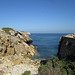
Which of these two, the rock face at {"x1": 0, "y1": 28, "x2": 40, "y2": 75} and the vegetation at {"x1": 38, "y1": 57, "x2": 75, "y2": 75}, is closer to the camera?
the vegetation at {"x1": 38, "y1": 57, "x2": 75, "y2": 75}

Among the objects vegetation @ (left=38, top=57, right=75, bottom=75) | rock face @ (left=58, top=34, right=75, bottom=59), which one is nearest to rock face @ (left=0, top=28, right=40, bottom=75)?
vegetation @ (left=38, top=57, right=75, bottom=75)

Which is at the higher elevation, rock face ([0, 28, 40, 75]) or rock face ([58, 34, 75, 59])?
rock face ([58, 34, 75, 59])

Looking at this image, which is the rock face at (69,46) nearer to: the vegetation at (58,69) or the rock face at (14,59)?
the vegetation at (58,69)

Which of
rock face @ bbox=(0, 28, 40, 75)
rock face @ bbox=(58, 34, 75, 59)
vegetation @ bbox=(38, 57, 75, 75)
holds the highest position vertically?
rock face @ bbox=(58, 34, 75, 59)

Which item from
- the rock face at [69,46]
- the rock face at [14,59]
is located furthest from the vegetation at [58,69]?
the rock face at [14,59]

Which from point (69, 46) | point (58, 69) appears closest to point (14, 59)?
point (58, 69)

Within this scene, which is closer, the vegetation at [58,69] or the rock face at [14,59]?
the vegetation at [58,69]

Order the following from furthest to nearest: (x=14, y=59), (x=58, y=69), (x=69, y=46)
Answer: (x=14, y=59) → (x=69, y=46) → (x=58, y=69)

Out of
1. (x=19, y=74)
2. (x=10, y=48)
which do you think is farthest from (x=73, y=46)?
(x=10, y=48)

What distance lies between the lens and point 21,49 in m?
23.6

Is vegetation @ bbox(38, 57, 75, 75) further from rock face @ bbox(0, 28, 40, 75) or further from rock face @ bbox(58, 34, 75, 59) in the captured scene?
rock face @ bbox(0, 28, 40, 75)

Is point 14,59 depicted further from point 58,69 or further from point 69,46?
point 69,46

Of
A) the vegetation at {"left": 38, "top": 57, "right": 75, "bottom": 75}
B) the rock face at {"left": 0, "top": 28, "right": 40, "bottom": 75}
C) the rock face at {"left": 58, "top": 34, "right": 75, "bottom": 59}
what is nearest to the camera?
the vegetation at {"left": 38, "top": 57, "right": 75, "bottom": 75}

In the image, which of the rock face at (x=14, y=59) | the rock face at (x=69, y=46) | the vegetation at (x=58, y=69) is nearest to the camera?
the vegetation at (x=58, y=69)
